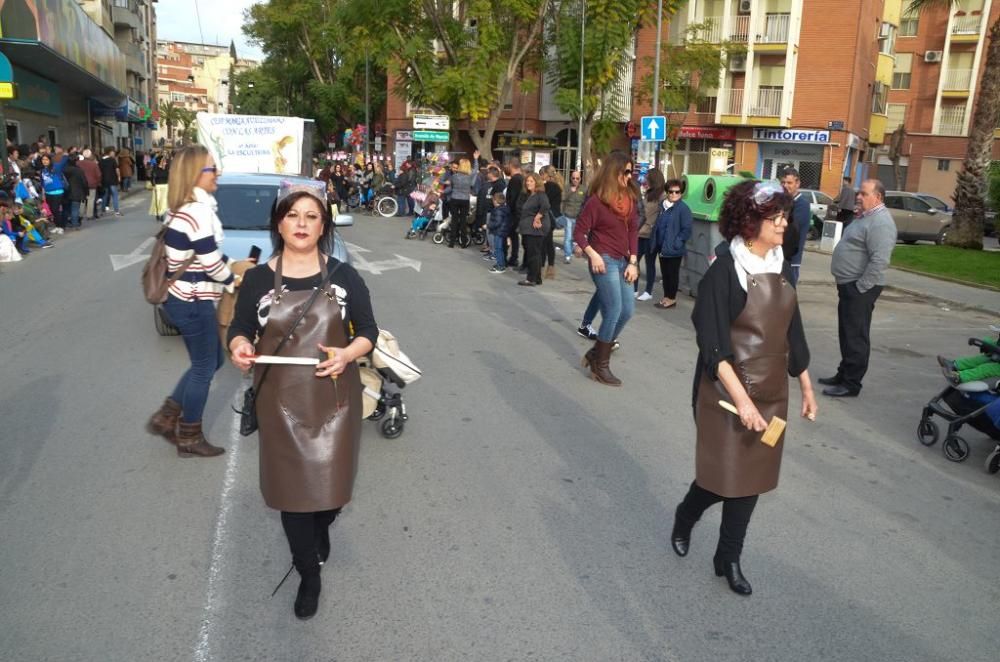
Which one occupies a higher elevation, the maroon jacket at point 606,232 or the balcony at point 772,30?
the balcony at point 772,30

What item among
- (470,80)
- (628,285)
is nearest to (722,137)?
(470,80)

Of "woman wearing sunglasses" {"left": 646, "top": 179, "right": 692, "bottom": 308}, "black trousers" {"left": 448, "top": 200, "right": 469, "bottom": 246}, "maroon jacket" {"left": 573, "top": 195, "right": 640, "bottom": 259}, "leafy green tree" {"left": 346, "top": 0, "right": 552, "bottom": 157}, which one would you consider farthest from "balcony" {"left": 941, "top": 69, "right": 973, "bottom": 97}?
"maroon jacket" {"left": 573, "top": 195, "right": 640, "bottom": 259}

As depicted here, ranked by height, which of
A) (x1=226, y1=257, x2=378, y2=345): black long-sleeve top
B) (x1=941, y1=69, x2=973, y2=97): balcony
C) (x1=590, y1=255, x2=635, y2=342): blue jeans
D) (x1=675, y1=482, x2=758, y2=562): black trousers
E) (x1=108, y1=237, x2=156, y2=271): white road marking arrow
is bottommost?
(x1=108, y1=237, x2=156, y2=271): white road marking arrow

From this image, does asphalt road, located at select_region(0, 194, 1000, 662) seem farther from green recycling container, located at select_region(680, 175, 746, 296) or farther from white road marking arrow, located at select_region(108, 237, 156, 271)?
white road marking arrow, located at select_region(108, 237, 156, 271)

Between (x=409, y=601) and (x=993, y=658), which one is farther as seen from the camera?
(x=409, y=601)

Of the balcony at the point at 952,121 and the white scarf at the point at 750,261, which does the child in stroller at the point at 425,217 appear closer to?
the white scarf at the point at 750,261

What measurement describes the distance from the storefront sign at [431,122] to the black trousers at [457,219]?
10931mm

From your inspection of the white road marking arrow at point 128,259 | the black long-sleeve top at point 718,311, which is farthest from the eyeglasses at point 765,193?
the white road marking arrow at point 128,259

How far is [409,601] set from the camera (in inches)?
142

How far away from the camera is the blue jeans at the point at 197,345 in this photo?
4.93 m

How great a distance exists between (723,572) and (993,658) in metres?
1.11

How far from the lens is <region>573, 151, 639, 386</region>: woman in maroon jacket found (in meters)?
7.11

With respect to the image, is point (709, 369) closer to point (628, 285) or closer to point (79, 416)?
point (628, 285)

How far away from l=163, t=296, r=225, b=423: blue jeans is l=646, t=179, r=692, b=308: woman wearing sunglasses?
699cm
